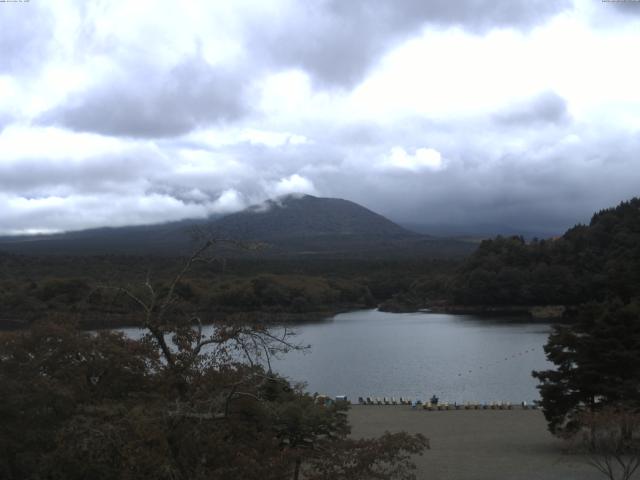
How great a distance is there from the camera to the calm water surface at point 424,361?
31859 millimetres

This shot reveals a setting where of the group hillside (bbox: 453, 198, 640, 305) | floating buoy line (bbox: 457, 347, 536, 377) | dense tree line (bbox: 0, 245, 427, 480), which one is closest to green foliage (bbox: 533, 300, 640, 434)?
dense tree line (bbox: 0, 245, 427, 480)

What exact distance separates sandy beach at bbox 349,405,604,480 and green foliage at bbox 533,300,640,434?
1265mm

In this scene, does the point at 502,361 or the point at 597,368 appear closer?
the point at 597,368

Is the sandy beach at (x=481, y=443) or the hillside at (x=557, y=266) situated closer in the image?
the sandy beach at (x=481, y=443)

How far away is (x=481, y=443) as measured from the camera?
19625 mm

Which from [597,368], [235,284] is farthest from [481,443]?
[235,284]

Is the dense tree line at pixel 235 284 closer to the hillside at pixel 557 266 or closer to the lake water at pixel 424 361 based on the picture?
the lake water at pixel 424 361

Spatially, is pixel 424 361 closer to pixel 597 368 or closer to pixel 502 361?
pixel 502 361

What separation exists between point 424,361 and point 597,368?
23.1m

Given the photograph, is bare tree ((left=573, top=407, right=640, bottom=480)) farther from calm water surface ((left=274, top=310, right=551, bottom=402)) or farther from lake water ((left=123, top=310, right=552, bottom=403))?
calm water surface ((left=274, top=310, right=551, bottom=402))

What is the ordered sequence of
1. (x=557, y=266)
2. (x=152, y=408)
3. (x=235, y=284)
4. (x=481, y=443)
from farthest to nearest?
(x=557, y=266) < (x=235, y=284) < (x=481, y=443) < (x=152, y=408)

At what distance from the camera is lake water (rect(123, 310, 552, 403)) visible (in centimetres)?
3177

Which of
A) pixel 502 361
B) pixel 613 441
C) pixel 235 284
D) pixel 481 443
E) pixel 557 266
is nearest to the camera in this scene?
pixel 613 441

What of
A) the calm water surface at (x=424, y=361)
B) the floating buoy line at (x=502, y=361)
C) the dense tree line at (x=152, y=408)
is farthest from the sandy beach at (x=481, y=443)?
the floating buoy line at (x=502, y=361)
